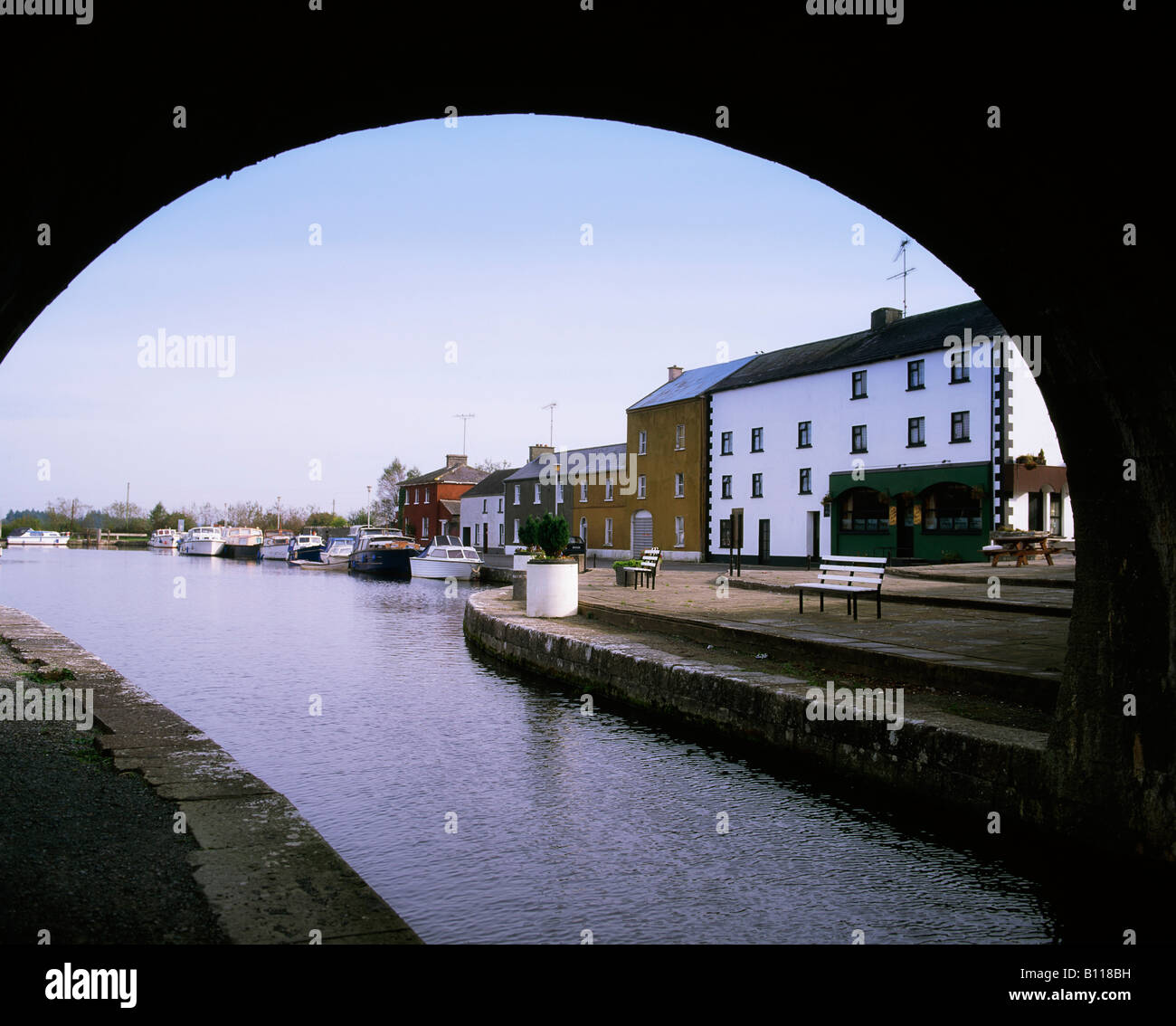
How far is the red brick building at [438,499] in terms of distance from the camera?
68363 mm

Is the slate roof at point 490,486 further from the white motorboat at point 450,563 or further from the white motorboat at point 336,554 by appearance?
the white motorboat at point 450,563

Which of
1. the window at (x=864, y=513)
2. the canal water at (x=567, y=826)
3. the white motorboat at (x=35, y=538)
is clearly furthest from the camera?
the white motorboat at (x=35, y=538)

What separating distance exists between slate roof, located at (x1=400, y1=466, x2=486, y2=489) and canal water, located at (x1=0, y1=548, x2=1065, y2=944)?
5723 centimetres

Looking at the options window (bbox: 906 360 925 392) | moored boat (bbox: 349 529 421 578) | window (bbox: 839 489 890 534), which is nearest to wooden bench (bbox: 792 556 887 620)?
window (bbox: 906 360 925 392)

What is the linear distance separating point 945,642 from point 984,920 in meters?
4.74

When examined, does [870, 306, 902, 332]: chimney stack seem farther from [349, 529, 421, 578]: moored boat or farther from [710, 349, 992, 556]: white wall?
[349, 529, 421, 578]: moored boat

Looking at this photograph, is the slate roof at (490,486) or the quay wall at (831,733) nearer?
the quay wall at (831,733)

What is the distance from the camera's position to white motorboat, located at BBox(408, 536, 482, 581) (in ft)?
124

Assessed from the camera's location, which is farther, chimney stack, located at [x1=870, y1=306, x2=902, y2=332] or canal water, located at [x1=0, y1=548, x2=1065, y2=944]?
chimney stack, located at [x1=870, y1=306, x2=902, y2=332]

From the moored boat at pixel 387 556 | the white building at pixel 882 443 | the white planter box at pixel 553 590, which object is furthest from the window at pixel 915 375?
the moored boat at pixel 387 556

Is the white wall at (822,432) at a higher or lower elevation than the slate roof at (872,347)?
lower

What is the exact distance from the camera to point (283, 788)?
6816 millimetres
